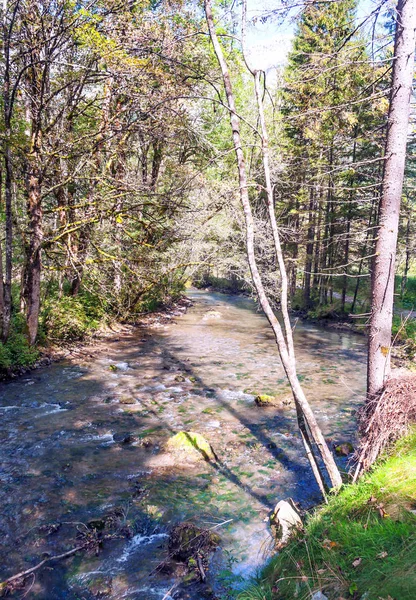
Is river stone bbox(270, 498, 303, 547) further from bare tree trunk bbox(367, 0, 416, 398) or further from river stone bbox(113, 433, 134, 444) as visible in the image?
river stone bbox(113, 433, 134, 444)

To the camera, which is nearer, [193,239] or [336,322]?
[193,239]

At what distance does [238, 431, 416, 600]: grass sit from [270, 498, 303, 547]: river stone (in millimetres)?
241

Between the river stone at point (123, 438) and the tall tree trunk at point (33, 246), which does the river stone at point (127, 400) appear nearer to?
the river stone at point (123, 438)

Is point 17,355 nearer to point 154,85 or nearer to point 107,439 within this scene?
point 107,439

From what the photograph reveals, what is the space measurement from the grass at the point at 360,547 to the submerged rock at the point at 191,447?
2.74m

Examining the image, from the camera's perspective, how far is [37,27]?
10023 millimetres

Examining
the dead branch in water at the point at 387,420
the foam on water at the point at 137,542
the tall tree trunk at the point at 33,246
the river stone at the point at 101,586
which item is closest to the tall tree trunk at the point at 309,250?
the tall tree trunk at the point at 33,246

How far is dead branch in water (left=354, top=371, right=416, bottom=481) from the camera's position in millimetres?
4672

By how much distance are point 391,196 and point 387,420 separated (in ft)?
9.43

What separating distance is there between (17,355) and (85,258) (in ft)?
13.2

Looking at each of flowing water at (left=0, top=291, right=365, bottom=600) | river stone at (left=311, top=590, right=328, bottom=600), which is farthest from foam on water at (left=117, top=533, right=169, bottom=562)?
river stone at (left=311, top=590, right=328, bottom=600)

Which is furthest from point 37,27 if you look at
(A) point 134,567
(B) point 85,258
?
(A) point 134,567

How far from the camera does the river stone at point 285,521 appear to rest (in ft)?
A: 14.4

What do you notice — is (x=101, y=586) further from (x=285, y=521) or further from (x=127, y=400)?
(x=127, y=400)
